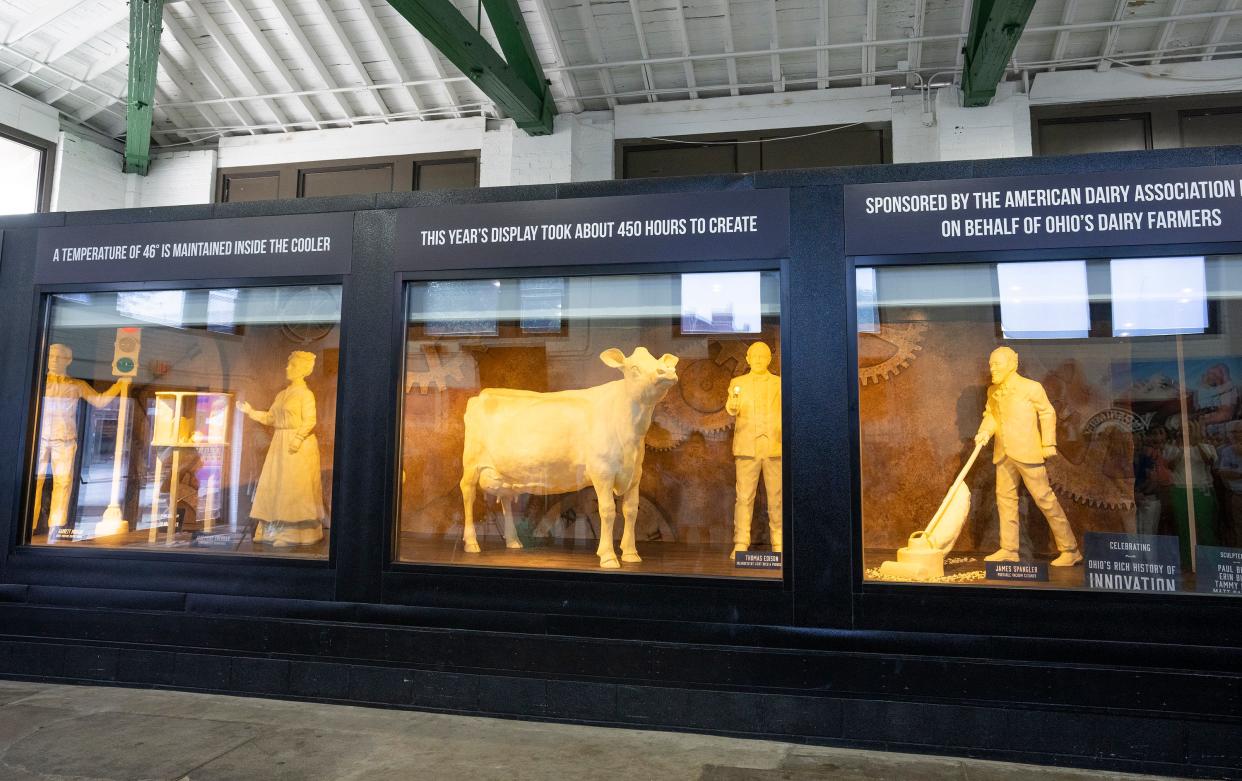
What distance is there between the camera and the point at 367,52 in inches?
305

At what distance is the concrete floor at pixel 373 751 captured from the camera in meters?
3.24

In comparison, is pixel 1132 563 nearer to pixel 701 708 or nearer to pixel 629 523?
pixel 701 708

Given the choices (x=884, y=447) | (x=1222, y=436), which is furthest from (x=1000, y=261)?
(x=1222, y=436)

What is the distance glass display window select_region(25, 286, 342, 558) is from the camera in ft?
15.3

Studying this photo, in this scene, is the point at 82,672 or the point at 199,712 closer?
the point at 199,712

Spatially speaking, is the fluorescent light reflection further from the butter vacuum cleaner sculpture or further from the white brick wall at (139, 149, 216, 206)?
the white brick wall at (139, 149, 216, 206)

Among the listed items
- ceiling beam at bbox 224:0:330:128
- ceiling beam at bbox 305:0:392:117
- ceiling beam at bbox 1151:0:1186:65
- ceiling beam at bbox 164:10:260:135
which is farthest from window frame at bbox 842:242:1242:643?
ceiling beam at bbox 164:10:260:135

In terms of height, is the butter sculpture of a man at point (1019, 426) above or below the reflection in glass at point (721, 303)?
below

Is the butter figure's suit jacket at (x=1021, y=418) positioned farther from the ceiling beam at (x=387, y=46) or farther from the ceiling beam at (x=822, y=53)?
the ceiling beam at (x=387, y=46)

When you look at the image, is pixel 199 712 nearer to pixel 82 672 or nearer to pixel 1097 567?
pixel 82 672

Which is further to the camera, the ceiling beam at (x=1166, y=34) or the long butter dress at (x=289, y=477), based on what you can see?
the ceiling beam at (x=1166, y=34)

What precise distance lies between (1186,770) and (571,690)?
2.83 metres

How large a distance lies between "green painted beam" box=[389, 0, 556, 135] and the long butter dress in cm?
315

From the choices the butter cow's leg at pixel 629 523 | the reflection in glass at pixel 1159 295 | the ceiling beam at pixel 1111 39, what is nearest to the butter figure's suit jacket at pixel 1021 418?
the reflection in glass at pixel 1159 295
